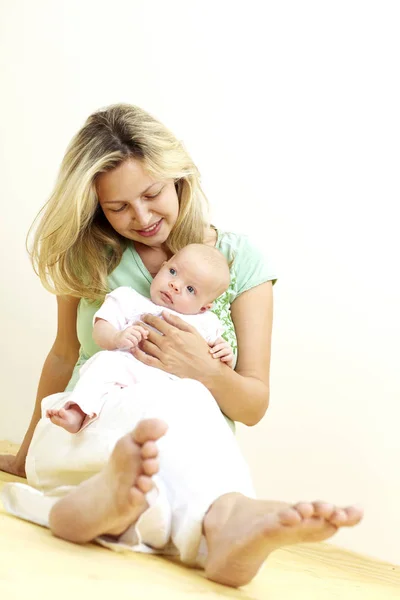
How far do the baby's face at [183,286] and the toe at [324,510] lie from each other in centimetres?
89

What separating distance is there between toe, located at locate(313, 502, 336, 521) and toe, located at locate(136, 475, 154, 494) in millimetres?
237

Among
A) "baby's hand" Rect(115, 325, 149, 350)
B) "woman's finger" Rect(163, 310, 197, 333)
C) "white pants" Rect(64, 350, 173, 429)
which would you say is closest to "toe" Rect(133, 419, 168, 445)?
"white pants" Rect(64, 350, 173, 429)

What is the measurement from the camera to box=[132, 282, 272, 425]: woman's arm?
6.16 ft

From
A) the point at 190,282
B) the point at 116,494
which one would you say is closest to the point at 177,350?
the point at 190,282

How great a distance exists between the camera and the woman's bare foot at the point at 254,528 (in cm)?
111

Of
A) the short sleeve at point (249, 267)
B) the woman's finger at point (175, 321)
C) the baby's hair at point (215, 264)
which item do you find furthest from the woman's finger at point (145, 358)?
the short sleeve at point (249, 267)

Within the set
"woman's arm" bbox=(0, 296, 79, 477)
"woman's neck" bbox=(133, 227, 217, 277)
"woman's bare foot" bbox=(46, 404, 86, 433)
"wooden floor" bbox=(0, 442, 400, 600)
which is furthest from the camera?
"woman's arm" bbox=(0, 296, 79, 477)

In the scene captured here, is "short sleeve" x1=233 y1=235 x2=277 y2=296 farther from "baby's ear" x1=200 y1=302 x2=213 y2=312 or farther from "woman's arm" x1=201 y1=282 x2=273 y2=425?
"baby's ear" x1=200 y1=302 x2=213 y2=312

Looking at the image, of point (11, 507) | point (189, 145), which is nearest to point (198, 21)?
point (189, 145)

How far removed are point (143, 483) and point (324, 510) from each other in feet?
0.85

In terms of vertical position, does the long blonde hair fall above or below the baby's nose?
above

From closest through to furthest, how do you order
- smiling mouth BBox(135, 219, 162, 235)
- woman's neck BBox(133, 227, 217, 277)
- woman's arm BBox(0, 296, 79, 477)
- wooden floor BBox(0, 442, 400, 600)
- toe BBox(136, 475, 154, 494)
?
1. wooden floor BBox(0, 442, 400, 600)
2. toe BBox(136, 475, 154, 494)
3. smiling mouth BBox(135, 219, 162, 235)
4. woman's neck BBox(133, 227, 217, 277)
5. woman's arm BBox(0, 296, 79, 477)

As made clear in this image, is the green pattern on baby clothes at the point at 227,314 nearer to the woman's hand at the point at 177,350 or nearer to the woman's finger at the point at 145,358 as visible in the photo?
the woman's hand at the point at 177,350

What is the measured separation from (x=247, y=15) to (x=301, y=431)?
5.37 ft
